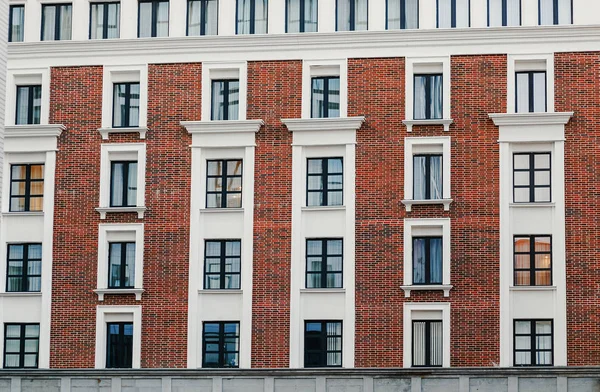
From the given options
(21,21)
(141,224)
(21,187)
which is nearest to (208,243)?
(141,224)

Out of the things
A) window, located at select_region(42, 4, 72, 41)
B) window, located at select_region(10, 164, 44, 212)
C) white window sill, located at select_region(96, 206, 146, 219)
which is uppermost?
window, located at select_region(42, 4, 72, 41)

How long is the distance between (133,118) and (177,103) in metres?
1.56

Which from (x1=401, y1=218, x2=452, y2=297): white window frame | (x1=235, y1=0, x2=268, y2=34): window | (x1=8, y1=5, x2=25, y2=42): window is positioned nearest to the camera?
(x1=401, y1=218, x2=452, y2=297): white window frame

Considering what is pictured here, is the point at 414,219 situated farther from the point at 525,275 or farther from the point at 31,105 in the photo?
the point at 31,105

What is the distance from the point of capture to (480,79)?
140ft

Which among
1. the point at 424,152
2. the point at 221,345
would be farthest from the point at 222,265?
the point at 424,152

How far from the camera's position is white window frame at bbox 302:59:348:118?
1695 inches

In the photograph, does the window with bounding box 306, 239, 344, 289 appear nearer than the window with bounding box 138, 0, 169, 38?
Yes

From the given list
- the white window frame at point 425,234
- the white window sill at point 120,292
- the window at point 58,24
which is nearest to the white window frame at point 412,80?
the white window frame at point 425,234

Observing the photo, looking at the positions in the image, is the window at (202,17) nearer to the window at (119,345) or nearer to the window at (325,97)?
the window at (325,97)

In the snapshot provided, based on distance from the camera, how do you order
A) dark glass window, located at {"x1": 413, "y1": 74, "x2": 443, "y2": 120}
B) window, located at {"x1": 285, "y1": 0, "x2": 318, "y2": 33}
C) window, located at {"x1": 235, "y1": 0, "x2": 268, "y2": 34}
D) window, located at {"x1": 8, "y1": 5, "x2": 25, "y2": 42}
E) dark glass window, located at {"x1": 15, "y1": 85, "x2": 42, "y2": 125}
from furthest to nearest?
window, located at {"x1": 8, "y1": 5, "x2": 25, "y2": 42} → dark glass window, located at {"x1": 15, "y1": 85, "x2": 42, "y2": 125} → window, located at {"x1": 235, "y1": 0, "x2": 268, "y2": 34} → window, located at {"x1": 285, "y1": 0, "x2": 318, "y2": 33} → dark glass window, located at {"x1": 413, "y1": 74, "x2": 443, "y2": 120}

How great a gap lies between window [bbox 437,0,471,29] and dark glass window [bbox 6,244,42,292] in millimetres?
14460

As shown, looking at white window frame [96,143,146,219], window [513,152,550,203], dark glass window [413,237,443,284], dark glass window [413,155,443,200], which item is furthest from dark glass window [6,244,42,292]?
window [513,152,550,203]

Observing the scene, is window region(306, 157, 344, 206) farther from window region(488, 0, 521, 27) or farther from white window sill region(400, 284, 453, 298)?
window region(488, 0, 521, 27)
